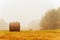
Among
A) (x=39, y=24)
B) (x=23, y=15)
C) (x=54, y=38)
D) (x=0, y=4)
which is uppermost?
(x=0, y=4)

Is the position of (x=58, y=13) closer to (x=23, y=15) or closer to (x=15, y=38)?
(x=23, y=15)

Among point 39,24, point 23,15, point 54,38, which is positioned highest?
point 23,15

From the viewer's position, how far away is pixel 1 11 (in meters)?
1.73

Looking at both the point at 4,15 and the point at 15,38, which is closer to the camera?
the point at 15,38

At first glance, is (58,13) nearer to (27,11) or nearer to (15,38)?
(27,11)

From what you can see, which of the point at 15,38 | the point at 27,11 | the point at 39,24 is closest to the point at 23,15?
the point at 27,11

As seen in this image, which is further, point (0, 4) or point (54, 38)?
point (0, 4)

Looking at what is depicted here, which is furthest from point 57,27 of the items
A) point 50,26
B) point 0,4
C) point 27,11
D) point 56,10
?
point 0,4

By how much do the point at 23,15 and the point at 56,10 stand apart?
1.35 feet

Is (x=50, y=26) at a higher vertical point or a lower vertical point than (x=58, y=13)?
lower

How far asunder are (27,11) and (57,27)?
16.4 inches

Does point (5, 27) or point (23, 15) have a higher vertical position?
point (23, 15)

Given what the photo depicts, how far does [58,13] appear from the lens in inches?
69.9

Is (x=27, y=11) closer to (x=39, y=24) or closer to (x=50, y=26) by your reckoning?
(x=39, y=24)
